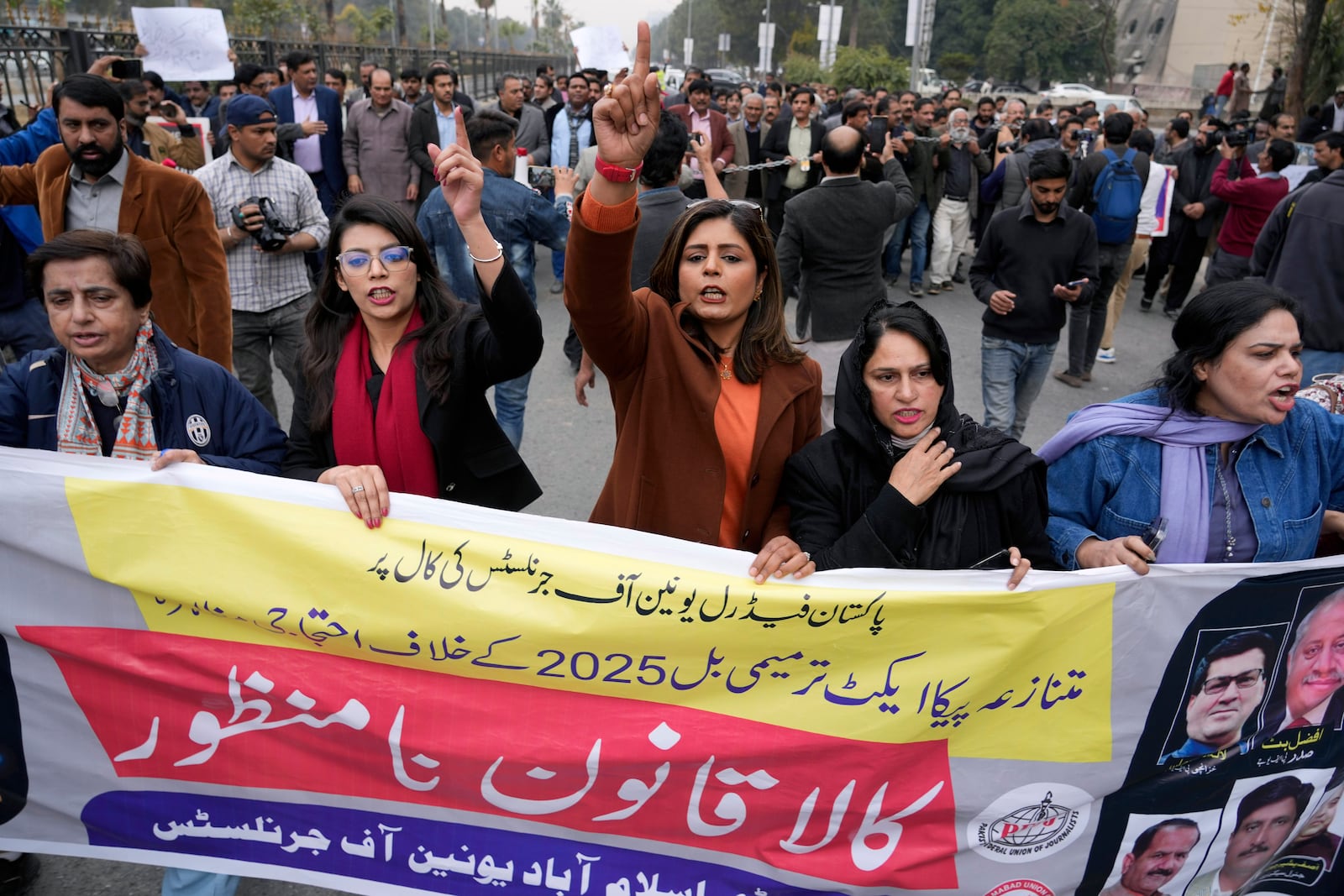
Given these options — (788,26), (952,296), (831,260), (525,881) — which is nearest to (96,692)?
(525,881)

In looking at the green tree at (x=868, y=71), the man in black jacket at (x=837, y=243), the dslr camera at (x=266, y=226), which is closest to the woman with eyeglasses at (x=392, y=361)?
the dslr camera at (x=266, y=226)

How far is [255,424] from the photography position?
2.69 meters

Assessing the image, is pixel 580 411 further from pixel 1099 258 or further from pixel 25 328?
pixel 1099 258

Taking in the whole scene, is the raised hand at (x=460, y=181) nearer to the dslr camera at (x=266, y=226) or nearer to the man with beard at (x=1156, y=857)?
the man with beard at (x=1156, y=857)

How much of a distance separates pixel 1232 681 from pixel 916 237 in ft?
29.0

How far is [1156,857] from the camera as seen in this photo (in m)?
2.46

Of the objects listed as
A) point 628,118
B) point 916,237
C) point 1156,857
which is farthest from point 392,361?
point 916,237

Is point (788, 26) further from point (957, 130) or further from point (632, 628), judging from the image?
point (632, 628)

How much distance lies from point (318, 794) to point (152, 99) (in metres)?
8.47

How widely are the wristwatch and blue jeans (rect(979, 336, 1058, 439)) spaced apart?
3.85 meters

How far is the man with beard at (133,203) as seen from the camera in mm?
4121

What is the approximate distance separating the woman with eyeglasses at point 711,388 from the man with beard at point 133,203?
88.1 inches

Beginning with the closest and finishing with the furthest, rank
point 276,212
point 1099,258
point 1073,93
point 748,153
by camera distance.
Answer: point 276,212 → point 1099,258 → point 748,153 → point 1073,93

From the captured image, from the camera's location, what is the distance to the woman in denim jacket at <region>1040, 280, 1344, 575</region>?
2.48 meters
